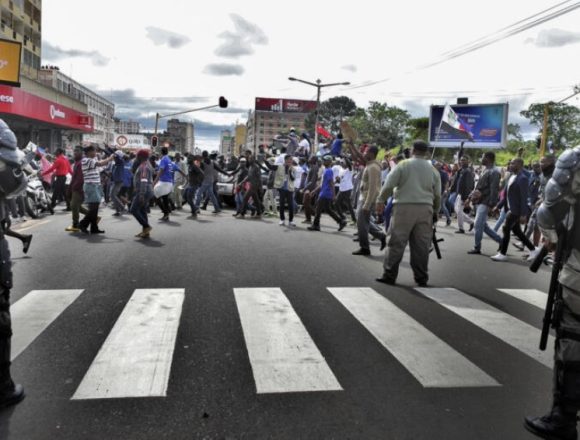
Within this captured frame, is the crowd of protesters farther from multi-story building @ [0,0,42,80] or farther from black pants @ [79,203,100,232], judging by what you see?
multi-story building @ [0,0,42,80]

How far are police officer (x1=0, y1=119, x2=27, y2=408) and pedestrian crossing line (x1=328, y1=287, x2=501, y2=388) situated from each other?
257 centimetres

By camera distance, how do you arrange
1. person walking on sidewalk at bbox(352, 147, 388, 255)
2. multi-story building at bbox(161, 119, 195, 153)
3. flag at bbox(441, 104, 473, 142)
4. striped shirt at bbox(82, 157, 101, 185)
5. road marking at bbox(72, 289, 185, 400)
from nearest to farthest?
road marking at bbox(72, 289, 185, 400)
person walking on sidewalk at bbox(352, 147, 388, 255)
striped shirt at bbox(82, 157, 101, 185)
flag at bbox(441, 104, 473, 142)
multi-story building at bbox(161, 119, 195, 153)

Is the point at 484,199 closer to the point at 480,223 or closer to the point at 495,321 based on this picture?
the point at 480,223

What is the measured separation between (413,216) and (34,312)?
4477mm

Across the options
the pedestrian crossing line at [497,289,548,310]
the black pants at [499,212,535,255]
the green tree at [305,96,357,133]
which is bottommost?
the pedestrian crossing line at [497,289,548,310]

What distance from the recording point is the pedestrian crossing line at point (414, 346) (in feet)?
11.8

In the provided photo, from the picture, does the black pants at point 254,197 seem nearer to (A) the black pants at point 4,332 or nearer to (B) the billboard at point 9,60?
(A) the black pants at point 4,332

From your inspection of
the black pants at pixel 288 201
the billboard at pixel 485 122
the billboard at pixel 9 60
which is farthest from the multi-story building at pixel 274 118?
the black pants at pixel 288 201

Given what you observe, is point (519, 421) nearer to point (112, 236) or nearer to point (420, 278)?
point (420, 278)

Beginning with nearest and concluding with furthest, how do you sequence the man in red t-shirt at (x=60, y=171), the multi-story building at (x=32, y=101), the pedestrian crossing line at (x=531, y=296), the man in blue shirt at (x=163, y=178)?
the pedestrian crossing line at (x=531, y=296), the man in blue shirt at (x=163, y=178), the man in red t-shirt at (x=60, y=171), the multi-story building at (x=32, y=101)

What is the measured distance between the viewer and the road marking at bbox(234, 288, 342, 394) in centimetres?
343

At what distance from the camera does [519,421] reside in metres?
3.02

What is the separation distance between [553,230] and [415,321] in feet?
6.71

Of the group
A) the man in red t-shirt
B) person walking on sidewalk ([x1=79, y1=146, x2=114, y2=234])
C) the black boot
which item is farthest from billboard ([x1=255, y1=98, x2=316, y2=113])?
the black boot
